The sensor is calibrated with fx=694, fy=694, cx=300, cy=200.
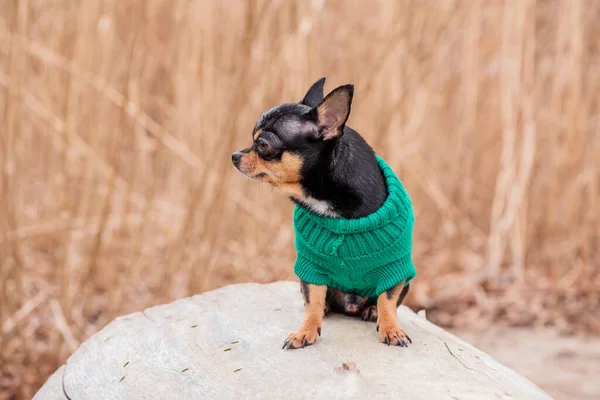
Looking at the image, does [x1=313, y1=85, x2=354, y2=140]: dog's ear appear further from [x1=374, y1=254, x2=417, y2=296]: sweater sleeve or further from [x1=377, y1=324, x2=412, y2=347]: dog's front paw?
[x1=377, y1=324, x2=412, y2=347]: dog's front paw

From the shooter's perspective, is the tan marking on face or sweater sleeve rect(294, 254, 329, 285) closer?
the tan marking on face

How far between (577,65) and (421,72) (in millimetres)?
873

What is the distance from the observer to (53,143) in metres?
3.35

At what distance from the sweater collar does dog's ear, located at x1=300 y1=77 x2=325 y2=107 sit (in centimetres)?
26

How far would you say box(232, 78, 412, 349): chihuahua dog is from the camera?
1.53 m

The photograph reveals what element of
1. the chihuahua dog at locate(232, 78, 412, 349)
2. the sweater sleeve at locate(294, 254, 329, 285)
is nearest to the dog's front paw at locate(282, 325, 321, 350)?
the chihuahua dog at locate(232, 78, 412, 349)

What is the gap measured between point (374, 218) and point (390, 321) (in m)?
0.26

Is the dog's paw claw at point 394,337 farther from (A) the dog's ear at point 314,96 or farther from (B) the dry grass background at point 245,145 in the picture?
(B) the dry grass background at point 245,145

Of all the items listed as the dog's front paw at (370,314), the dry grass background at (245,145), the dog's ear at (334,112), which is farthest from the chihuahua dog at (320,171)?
the dry grass background at (245,145)

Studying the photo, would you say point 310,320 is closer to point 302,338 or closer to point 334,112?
point 302,338

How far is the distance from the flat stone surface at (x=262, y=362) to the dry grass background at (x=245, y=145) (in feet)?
2.07

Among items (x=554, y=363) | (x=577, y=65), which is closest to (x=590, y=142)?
(x=577, y=65)

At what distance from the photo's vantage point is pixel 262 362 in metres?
1.57

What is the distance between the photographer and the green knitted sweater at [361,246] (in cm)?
158
